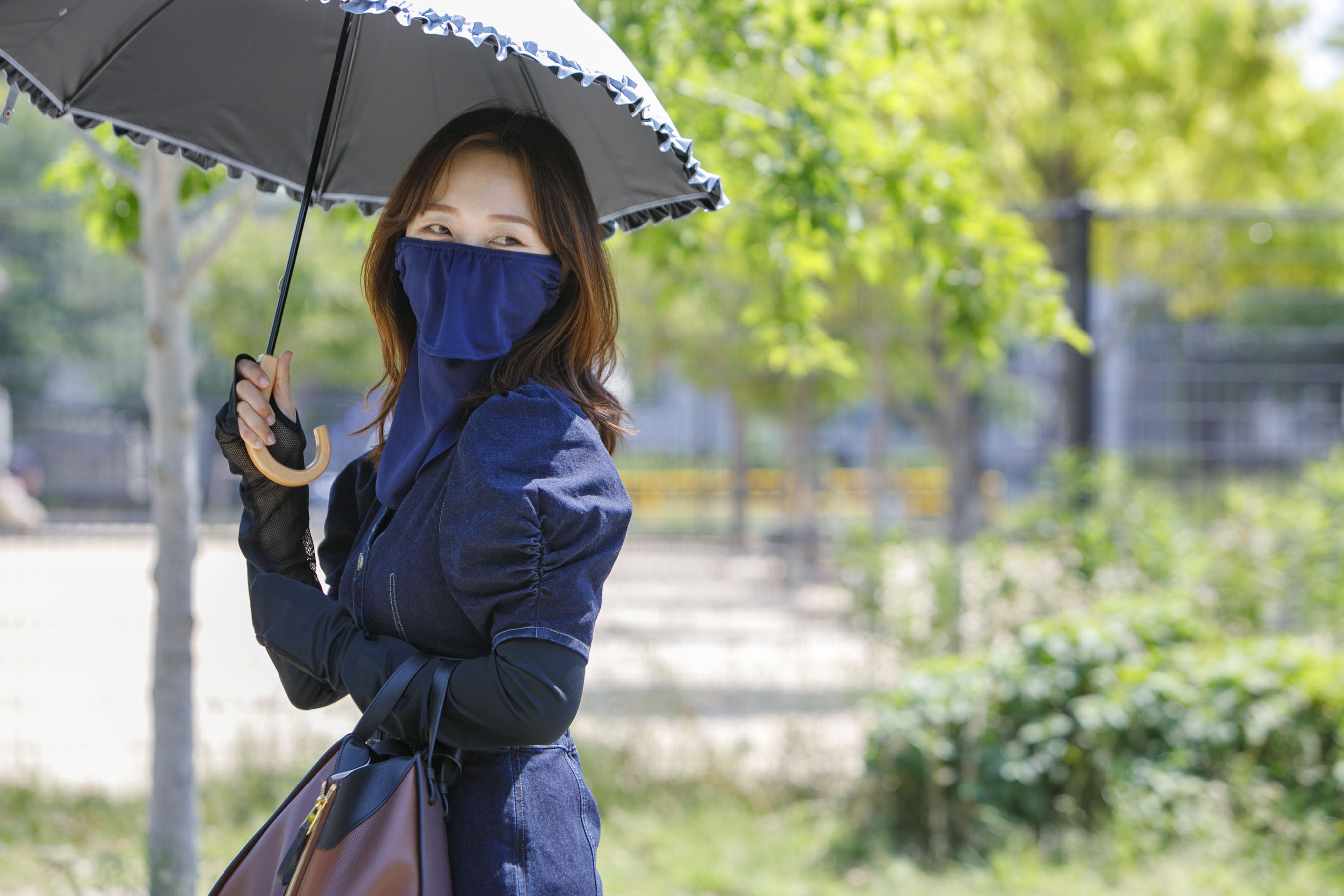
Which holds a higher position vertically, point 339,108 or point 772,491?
point 339,108

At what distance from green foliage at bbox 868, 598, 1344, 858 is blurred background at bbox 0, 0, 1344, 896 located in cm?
1

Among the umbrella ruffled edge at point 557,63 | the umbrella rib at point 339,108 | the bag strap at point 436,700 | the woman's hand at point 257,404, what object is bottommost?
the bag strap at point 436,700

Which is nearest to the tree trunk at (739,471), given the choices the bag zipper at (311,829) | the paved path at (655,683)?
the paved path at (655,683)

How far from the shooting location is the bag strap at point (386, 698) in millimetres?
1351

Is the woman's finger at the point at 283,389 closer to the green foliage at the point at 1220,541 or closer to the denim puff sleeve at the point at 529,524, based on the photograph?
the denim puff sleeve at the point at 529,524

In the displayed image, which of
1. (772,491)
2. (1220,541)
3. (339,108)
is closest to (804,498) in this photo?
(772,491)

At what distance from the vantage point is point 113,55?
205 centimetres

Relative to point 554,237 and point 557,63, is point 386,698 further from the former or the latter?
point 557,63

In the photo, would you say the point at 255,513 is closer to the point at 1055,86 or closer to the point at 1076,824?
the point at 1076,824

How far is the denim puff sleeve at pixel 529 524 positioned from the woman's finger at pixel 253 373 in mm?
434

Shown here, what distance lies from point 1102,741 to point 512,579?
3445 mm

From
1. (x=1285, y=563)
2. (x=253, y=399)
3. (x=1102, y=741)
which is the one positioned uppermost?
(x=253, y=399)

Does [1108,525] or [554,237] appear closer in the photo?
[554,237]

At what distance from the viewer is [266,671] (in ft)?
25.0
